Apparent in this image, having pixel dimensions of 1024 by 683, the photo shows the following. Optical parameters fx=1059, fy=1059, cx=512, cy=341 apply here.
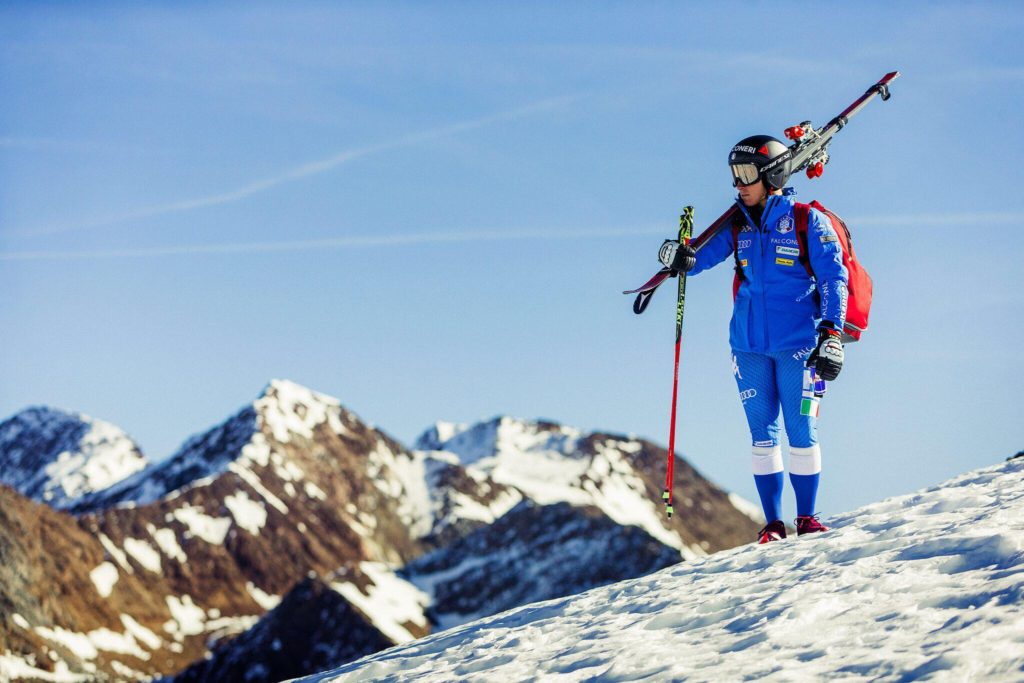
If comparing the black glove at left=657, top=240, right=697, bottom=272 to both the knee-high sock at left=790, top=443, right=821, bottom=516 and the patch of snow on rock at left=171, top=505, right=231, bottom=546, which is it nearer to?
the knee-high sock at left=790, top=443, right=821, bottom=516

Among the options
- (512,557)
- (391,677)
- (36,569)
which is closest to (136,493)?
(36,569)

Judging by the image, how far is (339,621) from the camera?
346ft

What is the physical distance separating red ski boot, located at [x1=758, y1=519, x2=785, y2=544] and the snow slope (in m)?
0.45

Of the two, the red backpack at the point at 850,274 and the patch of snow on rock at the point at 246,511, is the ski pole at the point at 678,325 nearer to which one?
the red backpack at the point at 850,274

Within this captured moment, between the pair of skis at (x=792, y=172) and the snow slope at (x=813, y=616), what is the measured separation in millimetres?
1946

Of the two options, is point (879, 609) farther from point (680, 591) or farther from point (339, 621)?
point (339, 621)

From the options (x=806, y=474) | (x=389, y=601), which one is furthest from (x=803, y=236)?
(x=389, y=601)

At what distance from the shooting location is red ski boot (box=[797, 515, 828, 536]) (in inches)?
382

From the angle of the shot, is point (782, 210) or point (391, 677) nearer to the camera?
point (391, 677)

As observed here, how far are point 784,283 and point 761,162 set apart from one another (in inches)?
48.4

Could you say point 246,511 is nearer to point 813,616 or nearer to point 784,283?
point 784,283

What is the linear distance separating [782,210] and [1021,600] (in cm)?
493

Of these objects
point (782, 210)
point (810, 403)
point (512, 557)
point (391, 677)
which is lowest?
point (512, 557)

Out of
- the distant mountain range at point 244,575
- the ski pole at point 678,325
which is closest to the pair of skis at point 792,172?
the ski pole at point 678,325
